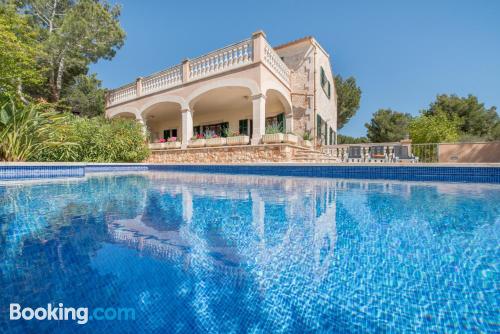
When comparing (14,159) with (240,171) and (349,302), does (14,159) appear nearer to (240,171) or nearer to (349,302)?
(240,171)

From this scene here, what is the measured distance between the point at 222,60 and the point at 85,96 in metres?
13.0

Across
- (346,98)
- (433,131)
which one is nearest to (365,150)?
(433,131)

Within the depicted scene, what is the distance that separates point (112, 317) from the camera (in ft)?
3.63

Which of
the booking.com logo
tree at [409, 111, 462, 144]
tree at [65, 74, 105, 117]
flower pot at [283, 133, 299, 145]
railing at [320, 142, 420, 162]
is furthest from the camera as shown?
tree at [65, 74, 105, 117]

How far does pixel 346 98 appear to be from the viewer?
26.2 m

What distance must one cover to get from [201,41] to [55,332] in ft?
83.5

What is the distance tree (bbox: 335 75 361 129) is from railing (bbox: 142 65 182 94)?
61.5 feet

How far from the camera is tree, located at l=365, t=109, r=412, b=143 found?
32.2m

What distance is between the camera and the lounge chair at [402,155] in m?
10.1

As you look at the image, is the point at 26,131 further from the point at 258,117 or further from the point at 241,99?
the point at 241,99

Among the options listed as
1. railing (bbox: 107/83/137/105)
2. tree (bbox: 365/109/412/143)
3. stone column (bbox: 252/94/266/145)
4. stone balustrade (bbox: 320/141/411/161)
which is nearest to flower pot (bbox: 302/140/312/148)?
stone balustrade (bbox: 320/141/411/161)

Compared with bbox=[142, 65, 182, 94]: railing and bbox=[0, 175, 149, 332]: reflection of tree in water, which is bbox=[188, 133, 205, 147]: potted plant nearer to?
bbox=[142, 65, 182, 94]: railing

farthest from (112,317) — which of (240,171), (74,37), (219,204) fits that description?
(74,37)

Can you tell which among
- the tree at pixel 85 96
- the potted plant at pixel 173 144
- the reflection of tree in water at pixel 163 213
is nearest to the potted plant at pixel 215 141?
the potted plant at pixel 173 144
